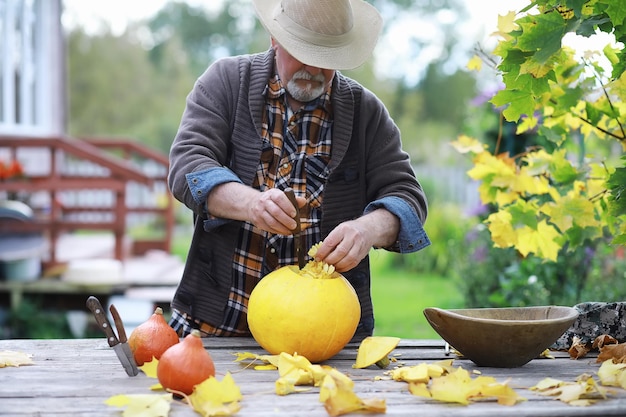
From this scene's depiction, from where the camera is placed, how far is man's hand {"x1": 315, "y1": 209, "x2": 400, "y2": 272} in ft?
6.95

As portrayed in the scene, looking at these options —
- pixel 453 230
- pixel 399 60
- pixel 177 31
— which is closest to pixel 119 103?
pixel 177 31

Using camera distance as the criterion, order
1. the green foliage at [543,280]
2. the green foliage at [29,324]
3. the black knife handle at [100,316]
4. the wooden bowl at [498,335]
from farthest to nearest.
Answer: the green foliage at [29,324] < the green foliage at [543,280] < the wooden bowl at [498,335] < the black knife handle at [100,316]

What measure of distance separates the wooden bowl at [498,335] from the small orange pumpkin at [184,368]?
63cm

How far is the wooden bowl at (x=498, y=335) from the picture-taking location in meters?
1.97

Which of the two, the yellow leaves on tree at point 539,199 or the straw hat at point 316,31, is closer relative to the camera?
the straw hat at point 316,31

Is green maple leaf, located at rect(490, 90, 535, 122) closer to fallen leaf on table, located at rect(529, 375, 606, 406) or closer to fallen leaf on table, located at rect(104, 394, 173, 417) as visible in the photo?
fallen leaf on table, located at rect(529, 375, 606, 406)

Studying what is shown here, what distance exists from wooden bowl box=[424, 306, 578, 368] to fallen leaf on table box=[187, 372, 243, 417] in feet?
2.04

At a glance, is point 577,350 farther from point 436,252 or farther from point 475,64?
point 436,252

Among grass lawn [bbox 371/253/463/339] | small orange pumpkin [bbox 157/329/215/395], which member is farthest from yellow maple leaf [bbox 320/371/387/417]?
grass lawn [bbox 371/253/463/339]

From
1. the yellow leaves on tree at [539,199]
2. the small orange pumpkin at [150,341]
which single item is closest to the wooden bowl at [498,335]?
the yellow leaves on tree at [539,199]

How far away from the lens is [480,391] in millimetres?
1729

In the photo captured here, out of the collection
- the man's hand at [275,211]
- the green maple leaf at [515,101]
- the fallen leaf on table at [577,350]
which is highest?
the green maple leaf at [515,101]

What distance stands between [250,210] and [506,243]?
3.18 ft

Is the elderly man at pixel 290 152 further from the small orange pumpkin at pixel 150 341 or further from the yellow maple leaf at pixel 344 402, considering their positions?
the yellow maple leaf at pixel 344 402
